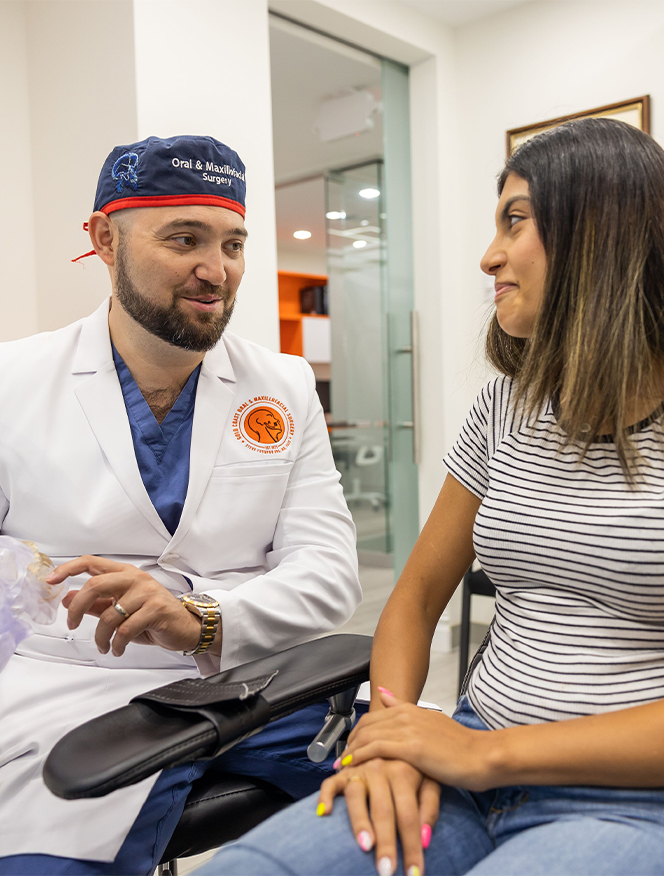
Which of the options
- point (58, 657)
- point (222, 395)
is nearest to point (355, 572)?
point (222, 395)

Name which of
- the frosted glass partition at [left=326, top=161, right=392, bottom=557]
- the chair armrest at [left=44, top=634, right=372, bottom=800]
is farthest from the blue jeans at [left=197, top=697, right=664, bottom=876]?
the frosted glass partition at [left=326, top=161, right=392, bottom=557]

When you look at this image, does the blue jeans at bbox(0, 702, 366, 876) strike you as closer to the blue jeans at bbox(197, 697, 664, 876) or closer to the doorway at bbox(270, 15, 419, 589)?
the blue jeans at bbox(197, 697, 664, 876)

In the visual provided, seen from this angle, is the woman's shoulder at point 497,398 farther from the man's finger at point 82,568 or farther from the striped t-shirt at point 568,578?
the man's finger at point 82,568

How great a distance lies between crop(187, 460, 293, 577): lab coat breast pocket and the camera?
1406 mm

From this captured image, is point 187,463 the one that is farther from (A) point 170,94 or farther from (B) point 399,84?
(B) point 399,84

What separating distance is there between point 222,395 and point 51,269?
Answer: 1.39 m

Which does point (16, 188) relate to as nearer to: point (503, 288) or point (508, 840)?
point (503, 288)

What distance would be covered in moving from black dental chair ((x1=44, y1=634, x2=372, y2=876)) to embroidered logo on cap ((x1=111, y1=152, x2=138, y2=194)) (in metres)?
0.92

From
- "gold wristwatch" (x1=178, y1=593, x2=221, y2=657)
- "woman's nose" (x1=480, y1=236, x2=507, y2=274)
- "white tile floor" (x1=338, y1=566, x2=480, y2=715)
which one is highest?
"woman's nose" (x1=480, y1=236, x2=507, y2=274)

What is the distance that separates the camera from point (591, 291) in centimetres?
101

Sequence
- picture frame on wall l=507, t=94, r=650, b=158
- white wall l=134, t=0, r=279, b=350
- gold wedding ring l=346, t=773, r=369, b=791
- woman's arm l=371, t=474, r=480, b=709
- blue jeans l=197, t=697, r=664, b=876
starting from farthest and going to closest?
picture frame on wall l=507, t=94, r=650, b=158
white wall l=134, t=0, r=279, b=350
woman's arm l=371, t=474, r=480, b=709
gold wedding ring l=346, t=773, r=369, b=791
blue jeans l=197, t=697, r=664, b=876

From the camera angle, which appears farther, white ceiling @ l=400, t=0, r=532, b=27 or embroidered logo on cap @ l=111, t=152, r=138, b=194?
white ceiling @ l=400, t=0, r=532, b=27

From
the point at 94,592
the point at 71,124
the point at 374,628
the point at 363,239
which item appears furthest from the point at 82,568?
the point at 363,239

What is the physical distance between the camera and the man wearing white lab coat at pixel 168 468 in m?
1.27
